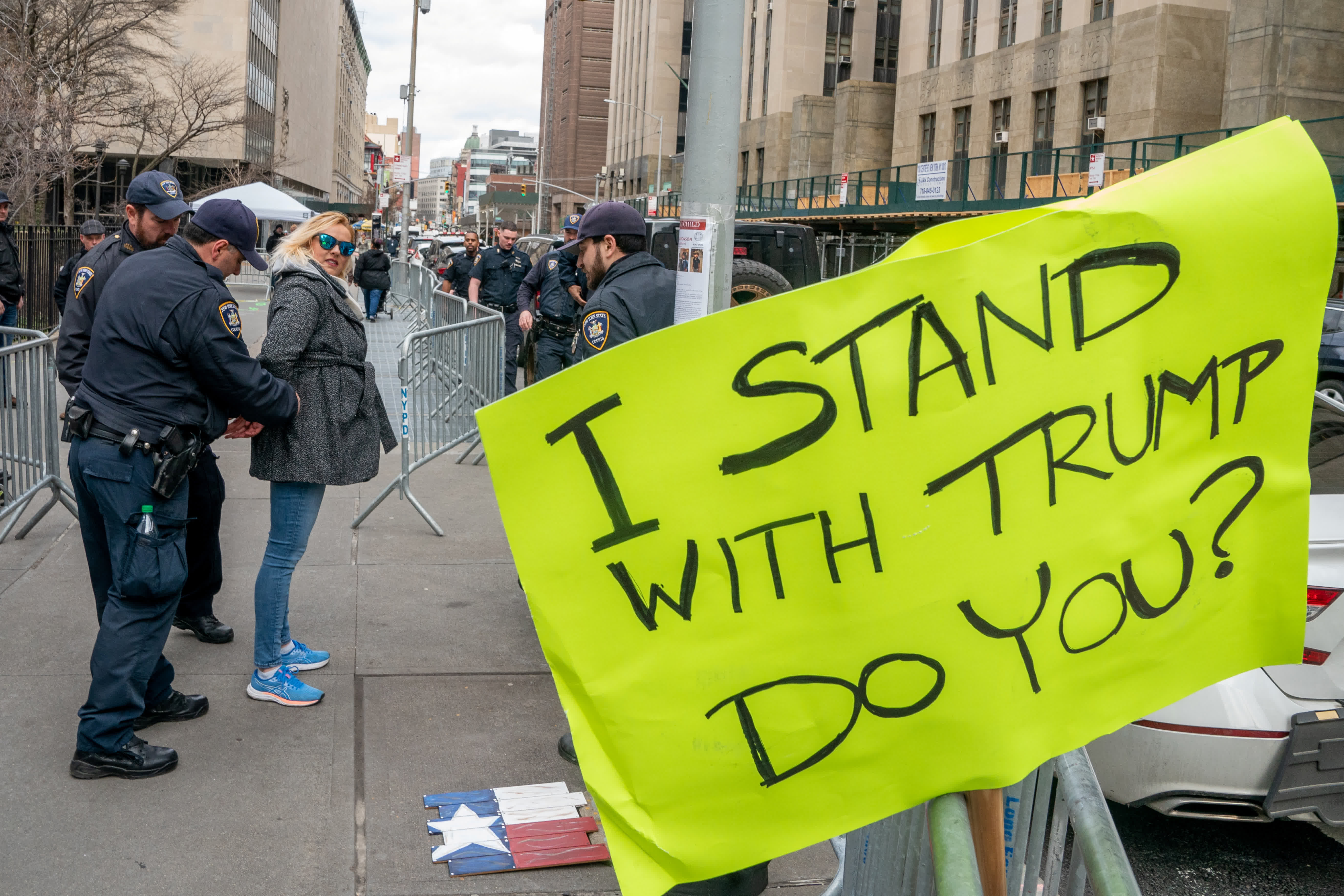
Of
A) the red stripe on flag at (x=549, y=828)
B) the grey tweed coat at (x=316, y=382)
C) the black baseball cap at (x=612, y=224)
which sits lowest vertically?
the red stripe on flag at (x=549, y=828)

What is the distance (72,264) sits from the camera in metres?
10.1

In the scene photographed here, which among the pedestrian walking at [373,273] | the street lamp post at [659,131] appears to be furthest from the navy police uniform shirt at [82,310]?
the street lamp post at [659,131]

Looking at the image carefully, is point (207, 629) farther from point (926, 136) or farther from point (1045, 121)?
point (926, 136)

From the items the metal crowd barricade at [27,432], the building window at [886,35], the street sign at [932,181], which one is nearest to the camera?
the metal crowd barricade at [27,432]

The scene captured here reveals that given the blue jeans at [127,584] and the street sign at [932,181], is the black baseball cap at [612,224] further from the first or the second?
the street sign at [932,181]

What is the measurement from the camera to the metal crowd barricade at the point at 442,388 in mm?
8156

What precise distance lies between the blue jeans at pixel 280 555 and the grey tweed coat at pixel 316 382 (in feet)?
0.26

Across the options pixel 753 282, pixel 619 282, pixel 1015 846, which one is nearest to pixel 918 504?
pixel 1015 846

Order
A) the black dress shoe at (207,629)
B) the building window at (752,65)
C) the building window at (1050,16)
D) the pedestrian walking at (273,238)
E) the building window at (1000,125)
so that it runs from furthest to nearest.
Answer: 1. the building window at (752,65)
2. the building window at (1000,125)
3. the building window at (1050,16)
4. the pedestrian walking at (273,238)
5. the black dress shoe at (207,629)

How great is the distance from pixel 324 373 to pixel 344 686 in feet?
4.30

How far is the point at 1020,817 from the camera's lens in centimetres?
224

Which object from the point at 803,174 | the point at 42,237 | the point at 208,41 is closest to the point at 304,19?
the point at 208,41

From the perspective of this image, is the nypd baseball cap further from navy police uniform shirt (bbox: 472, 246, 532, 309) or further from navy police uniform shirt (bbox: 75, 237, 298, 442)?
navy police uniform shirt (bbox: 472, 246, 532, 309)

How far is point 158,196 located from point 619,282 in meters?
1.79
